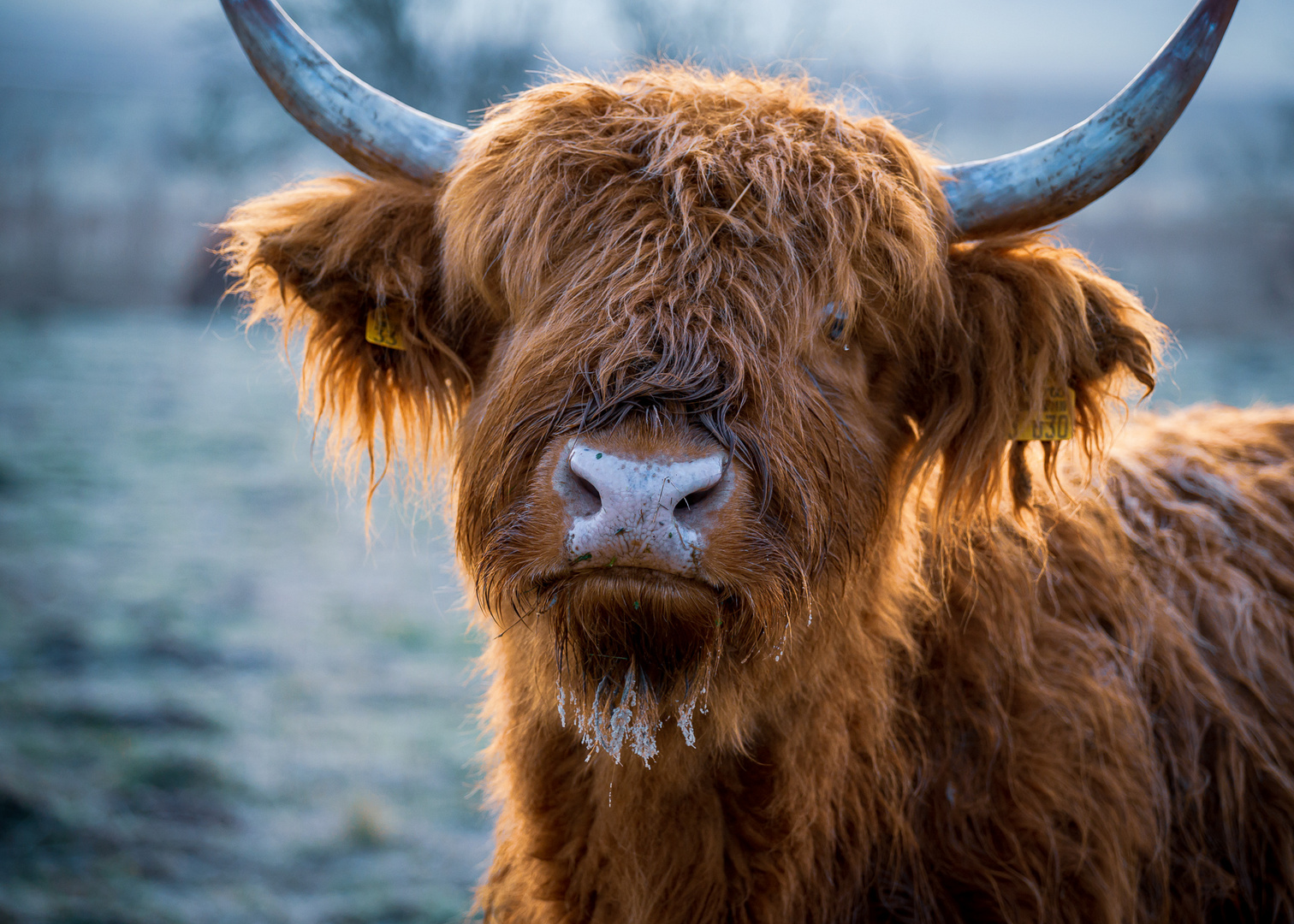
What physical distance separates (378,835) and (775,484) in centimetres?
303

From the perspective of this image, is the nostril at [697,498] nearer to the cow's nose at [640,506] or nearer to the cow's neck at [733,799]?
the cow's nose at [640,506]

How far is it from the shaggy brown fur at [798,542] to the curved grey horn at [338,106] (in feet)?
0.28

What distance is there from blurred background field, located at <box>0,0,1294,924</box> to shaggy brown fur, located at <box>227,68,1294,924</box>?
40 cm

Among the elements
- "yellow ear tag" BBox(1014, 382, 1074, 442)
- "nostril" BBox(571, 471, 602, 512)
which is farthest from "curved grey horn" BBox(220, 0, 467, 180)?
"yellow ear tag" BBox(1014, 382, 1074, 442)

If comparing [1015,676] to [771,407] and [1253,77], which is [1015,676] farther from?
[1253,77]

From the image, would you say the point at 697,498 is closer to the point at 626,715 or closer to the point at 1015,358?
the point at 626,715

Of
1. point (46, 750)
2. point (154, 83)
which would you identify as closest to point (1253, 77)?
point (46, 750)

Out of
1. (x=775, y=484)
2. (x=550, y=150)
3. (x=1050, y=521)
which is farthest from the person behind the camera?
(x=1050, y=521)

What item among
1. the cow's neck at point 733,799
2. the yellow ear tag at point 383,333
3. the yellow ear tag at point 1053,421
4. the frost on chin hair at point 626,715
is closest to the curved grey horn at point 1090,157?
the yellow ear tag at point 1053,421

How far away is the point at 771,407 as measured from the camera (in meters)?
1.64

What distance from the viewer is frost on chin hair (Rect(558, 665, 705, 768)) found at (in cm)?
168

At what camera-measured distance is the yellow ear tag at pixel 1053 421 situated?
2.12 metres

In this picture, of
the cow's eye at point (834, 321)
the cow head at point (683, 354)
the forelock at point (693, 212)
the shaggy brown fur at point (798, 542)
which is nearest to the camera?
the cow head at point (683, 354)

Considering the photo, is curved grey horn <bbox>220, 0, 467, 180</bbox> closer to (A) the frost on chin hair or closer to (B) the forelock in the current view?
(B) the forelock
